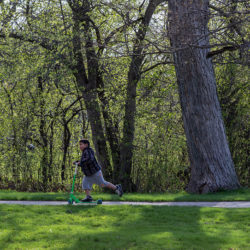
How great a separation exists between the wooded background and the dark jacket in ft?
12.4

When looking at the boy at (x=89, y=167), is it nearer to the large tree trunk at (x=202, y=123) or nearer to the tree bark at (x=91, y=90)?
the large tree trunk at (x=202, y=123)

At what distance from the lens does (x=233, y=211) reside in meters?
9.32

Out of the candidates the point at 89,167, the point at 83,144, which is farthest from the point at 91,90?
the point at 89,167

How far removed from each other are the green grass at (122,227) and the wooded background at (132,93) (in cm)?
410

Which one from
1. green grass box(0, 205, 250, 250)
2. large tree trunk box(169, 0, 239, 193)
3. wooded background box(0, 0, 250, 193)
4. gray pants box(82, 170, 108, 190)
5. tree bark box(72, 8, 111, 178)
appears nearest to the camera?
green grass box(0, 205, 250, 250)

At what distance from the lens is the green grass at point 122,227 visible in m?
6.79

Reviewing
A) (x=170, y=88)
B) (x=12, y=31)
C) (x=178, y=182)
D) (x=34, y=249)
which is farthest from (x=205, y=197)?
(x=12, y=31)

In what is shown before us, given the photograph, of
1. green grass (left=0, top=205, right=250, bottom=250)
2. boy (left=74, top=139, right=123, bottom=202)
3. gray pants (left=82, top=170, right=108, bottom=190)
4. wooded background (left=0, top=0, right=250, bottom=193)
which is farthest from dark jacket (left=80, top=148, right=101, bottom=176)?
wooded background (left=0, top=0, right=250, bottom=193)

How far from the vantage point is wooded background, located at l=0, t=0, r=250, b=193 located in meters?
13.3

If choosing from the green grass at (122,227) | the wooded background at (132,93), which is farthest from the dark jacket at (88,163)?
the wooded background at (132,93)

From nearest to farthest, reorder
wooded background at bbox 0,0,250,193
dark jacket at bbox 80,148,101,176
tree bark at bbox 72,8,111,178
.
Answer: dark jacket at bbox 80,148,101,176, wooded background at bbox 0,0,250,193, tree bark at bbox 72,8,111,178

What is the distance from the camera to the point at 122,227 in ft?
26.5

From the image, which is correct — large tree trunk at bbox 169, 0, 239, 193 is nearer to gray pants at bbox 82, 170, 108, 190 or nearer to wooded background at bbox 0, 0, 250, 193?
wooded background at bbox 0, 0, 250, 193

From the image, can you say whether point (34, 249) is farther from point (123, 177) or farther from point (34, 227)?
point (123, 177)
